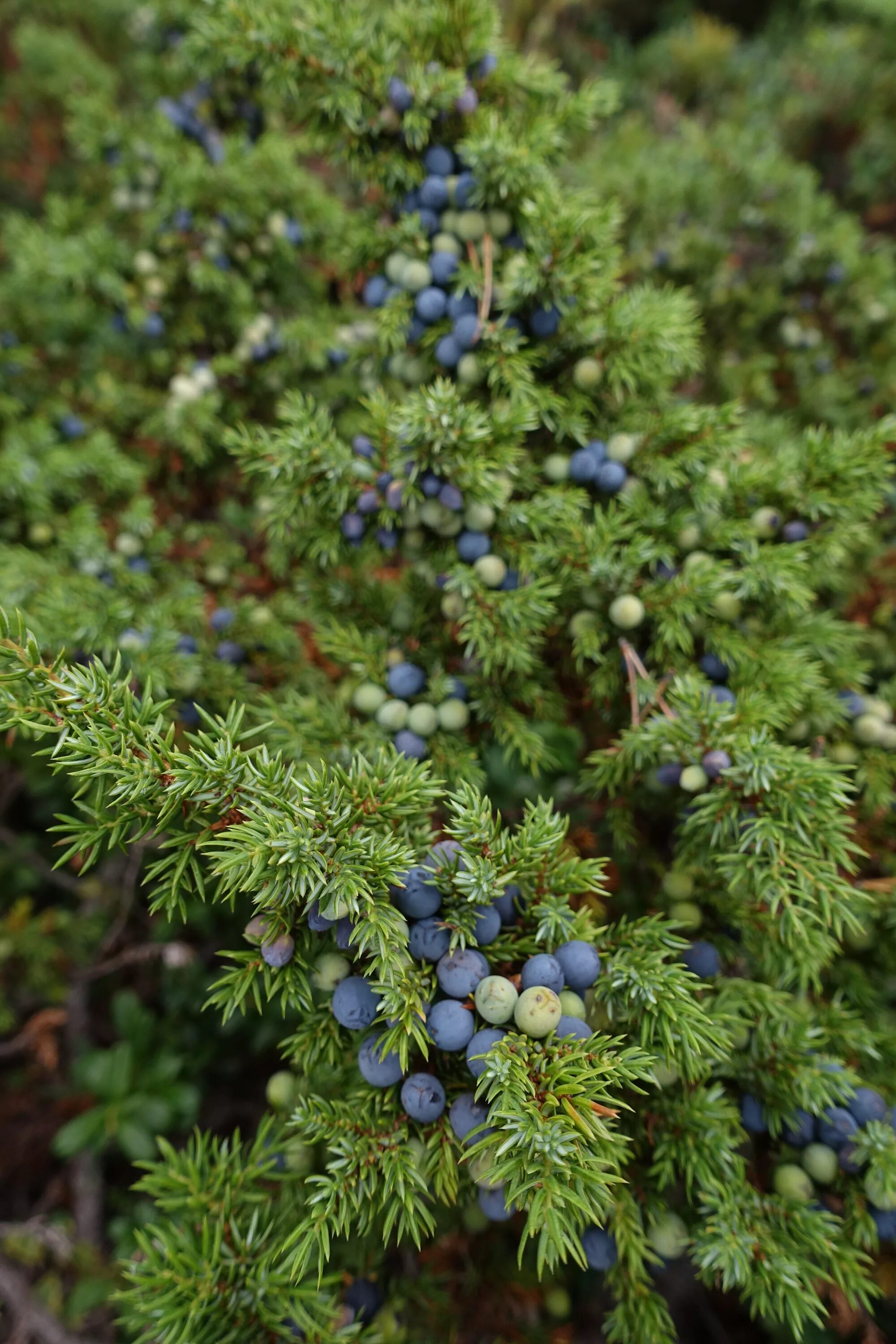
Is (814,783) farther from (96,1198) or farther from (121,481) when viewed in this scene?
(96,1198)

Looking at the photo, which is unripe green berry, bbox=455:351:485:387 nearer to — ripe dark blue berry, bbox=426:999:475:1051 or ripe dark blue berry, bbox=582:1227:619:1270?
ripe dark blue berry, bbox=426:999:475:1051

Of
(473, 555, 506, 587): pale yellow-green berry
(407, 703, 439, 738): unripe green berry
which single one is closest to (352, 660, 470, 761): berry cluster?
(407, 703, 439, 738): unripe green berry

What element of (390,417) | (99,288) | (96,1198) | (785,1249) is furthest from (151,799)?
(96,1198)

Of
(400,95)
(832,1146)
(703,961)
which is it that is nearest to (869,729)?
(703,961)

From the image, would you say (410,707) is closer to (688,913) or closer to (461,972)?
(461,972)

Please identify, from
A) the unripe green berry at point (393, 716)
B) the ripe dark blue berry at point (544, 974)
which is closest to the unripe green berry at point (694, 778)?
the ripe dark blue berry at point (544, 974)
